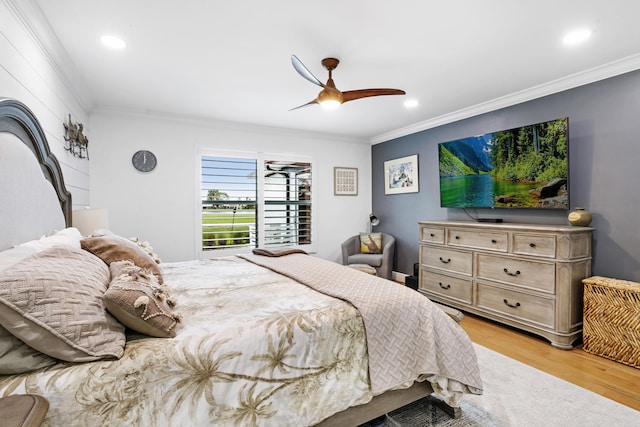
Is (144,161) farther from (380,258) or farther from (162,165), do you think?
(380,258)

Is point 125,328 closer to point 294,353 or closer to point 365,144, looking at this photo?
point 294,353

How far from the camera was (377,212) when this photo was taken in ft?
18.9

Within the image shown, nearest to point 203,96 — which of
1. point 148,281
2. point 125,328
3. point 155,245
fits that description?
point 155,245

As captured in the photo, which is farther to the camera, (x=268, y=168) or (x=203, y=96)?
(x=268, y=168)

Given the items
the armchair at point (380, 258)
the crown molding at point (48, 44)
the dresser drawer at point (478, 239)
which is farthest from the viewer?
the armchair at point (380, 258)

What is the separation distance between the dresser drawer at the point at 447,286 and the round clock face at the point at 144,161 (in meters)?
3.87

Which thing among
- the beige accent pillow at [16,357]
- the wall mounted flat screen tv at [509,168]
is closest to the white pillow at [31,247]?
the beige accent pillow at [16,357]

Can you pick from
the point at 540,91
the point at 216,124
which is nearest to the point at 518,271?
the point at 540,91

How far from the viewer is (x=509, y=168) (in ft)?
11.5

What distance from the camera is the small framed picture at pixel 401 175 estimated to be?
4.93m

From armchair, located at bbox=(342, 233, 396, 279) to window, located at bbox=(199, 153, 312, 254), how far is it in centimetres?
69

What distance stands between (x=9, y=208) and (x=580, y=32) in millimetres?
3749

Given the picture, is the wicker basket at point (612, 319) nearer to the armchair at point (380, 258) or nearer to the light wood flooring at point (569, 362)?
the light wood flooring at point (569, 362)

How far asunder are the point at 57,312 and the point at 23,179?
1177 millimetres
